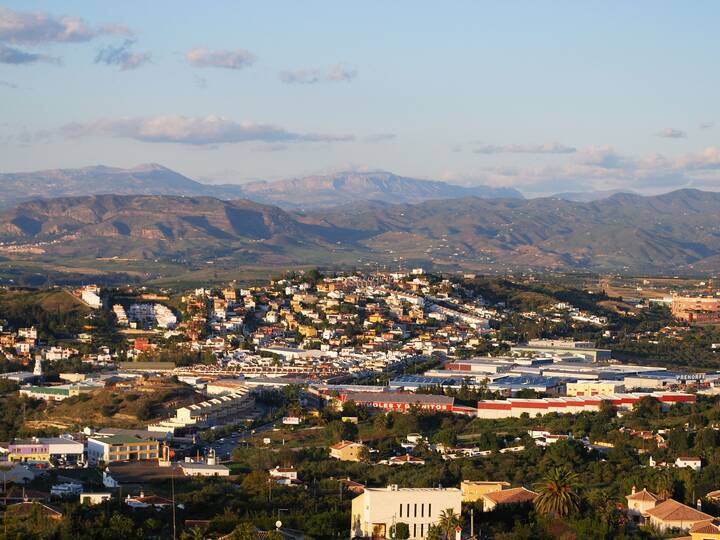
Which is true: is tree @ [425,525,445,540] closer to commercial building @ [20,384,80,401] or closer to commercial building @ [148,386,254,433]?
commercial building @ [148,386,254,433]

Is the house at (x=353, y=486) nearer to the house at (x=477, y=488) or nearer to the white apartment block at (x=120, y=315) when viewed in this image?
the house at (x=477, y=488)

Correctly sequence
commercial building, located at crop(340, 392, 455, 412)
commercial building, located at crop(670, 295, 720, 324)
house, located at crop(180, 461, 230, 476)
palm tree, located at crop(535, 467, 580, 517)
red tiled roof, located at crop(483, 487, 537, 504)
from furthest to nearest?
1. commercial building, located at crop(670, 295, 720, 324)
2. commercial building, located at crop(340, 392, 455, 412)
3. house, located at crop(180, 461, 230, 476)
4. red tiled roof, located at crop(483, 487, 537, 504)
5. palm tree, located at crop(535, 467, 580, 517)

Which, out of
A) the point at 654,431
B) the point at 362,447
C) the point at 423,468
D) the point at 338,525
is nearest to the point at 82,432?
Result: the point at 362,447

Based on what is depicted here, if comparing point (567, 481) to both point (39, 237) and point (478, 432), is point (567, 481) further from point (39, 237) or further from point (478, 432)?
point (39, 237)

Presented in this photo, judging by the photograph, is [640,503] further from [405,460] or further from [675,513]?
[405,460]

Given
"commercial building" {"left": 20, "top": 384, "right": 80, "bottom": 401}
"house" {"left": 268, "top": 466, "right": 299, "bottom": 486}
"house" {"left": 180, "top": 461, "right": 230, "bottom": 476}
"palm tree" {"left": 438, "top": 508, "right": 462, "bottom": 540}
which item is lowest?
"commercial building" {"left": 20, "top": 384, "right": 80, "bottom": 401}

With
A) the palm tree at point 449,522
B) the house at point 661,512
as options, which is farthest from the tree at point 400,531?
the house at point 661,512

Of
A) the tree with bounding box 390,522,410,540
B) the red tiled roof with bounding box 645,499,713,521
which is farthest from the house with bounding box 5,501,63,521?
the red tiled roof with bounding box 645,499,713,521
